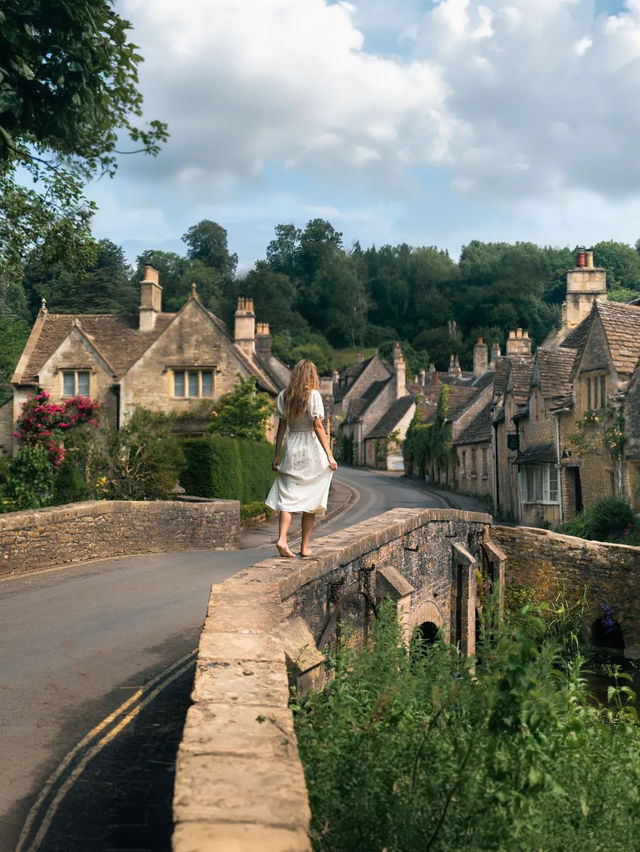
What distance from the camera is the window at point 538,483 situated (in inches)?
1178

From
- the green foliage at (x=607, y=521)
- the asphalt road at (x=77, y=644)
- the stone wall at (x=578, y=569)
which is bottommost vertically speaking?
the stone wall at (x=578, y=569)

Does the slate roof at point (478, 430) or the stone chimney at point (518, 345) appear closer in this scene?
the slate roof at point (478, 430)

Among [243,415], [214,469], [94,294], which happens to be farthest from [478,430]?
[94,294]

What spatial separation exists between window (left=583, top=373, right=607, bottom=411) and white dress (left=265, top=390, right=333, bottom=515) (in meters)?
18.5

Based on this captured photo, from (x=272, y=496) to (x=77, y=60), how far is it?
8.32m

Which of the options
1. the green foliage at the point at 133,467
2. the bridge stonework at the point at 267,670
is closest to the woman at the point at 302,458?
the bridge stonework at the point at 267,670

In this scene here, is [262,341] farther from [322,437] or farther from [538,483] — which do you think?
[322,437]

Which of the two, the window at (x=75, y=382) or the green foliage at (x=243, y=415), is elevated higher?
the window at (x=75, y=382)

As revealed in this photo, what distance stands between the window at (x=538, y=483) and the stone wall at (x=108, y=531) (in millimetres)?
14530

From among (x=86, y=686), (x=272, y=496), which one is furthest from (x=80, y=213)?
(x=86, y=686)

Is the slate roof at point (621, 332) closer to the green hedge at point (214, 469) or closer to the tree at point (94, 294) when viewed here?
the green hedge at point (214, 469)

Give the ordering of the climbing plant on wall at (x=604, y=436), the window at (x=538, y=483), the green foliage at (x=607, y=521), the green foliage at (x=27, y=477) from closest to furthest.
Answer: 1. the green foliage at (x=27, y=477)
2. the green foliage at (x=607, y=521)
3. the climbing plant on wall at (x=604, y=436)
4. the window at (x=538, y=483)

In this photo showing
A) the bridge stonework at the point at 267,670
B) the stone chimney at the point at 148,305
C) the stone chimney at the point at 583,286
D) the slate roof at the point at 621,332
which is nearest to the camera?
the bridge stonework at the point at 267,670

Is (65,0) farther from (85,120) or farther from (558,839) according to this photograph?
(558,839)
